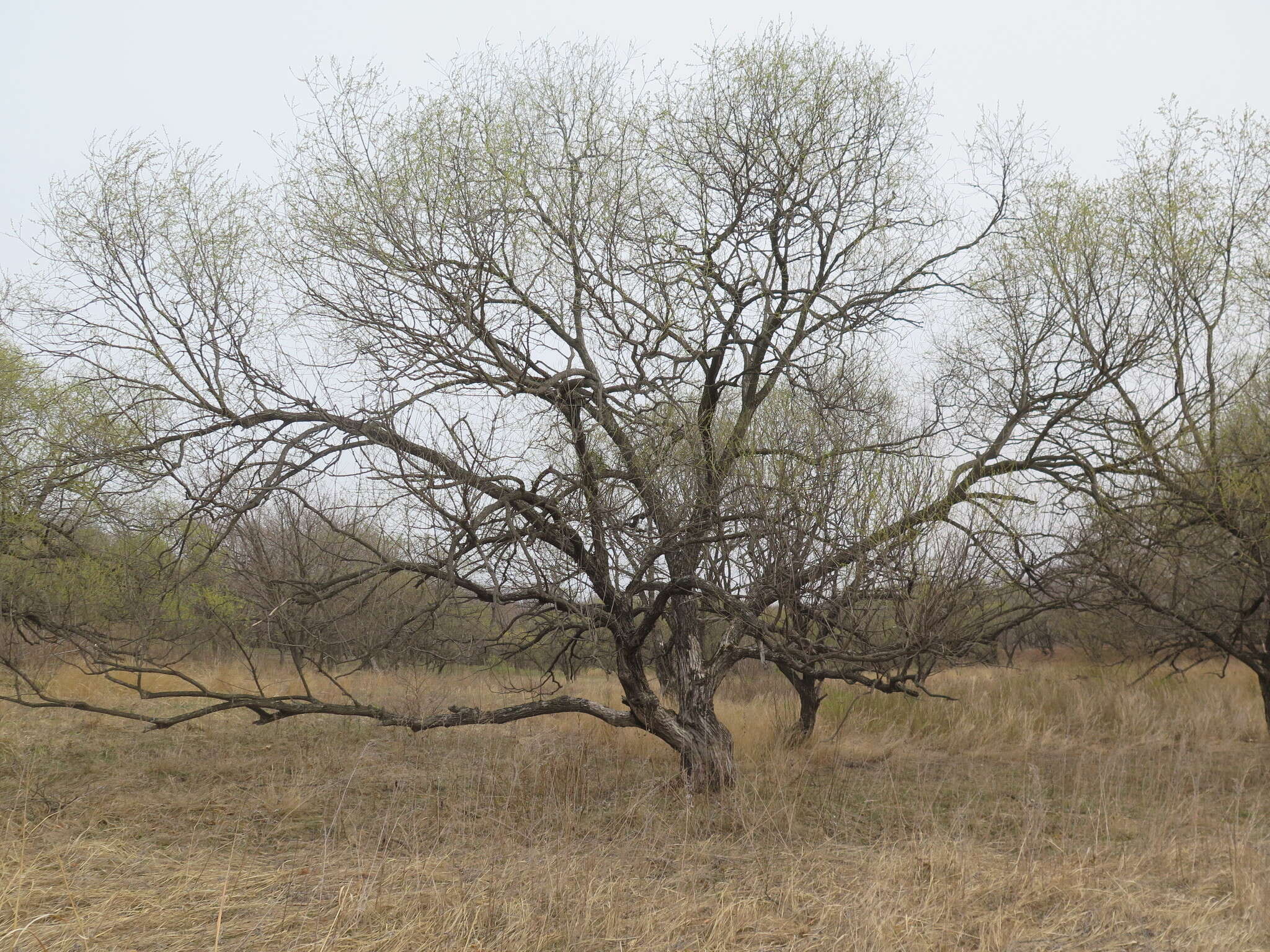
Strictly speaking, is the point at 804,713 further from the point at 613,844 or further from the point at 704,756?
the point at 613,844

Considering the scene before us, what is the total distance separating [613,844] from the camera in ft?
19.8

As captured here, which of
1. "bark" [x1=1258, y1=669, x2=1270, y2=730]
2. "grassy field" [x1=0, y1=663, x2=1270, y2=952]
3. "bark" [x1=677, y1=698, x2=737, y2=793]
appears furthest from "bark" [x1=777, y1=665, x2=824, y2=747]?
"bark" [x1=1258, y1=669, x2=1270, y2=730]

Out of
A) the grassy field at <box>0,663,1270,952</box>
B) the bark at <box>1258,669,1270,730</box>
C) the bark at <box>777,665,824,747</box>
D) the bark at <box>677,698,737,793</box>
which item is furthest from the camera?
the bark at <box>777,665,824,747</box>

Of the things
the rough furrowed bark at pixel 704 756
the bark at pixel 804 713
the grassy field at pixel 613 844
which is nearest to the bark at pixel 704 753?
the rough furrowed bark at pixel 704 756

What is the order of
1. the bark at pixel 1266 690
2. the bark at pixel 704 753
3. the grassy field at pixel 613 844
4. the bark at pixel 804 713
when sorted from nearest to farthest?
the grassy field at pixel 613 844
the bark at pixel 704 753
the bark at pixel 1266 690
the bark at pixel 804 713

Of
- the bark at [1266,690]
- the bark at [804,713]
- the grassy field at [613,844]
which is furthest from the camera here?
the bark at [804,713]

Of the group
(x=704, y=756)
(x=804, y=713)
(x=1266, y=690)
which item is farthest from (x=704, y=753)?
(x=1266, y=690)

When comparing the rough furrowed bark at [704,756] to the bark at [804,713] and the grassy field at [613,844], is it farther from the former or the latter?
the bark at [804,713]

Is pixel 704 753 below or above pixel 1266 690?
below

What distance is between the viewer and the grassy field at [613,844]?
4383mm

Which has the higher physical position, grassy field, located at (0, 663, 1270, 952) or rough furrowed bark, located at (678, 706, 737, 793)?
rough furrowed bark, located at (678, 706, 737, 793)

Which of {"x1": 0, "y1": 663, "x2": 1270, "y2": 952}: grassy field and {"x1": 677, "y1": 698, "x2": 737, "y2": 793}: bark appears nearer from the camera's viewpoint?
{"x1": 0, "y1": 663, "x2": 1270, "y2": 952}: grassy field

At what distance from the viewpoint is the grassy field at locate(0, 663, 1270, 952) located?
4.38 m

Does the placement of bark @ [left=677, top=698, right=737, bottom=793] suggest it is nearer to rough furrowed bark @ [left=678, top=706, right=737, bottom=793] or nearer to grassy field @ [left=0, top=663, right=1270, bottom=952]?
rough furrowed bark @ [left=678, top=706, right=737, bottom=793]
